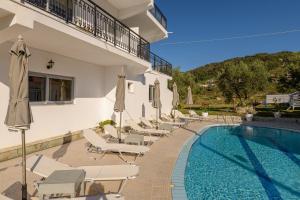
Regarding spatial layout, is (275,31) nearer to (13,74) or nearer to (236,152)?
A: (236,152)

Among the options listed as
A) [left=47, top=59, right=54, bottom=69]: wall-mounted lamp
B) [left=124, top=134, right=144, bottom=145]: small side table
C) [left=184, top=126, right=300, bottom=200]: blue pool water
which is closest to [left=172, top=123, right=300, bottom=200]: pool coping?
[left=184, top=126, right=300, bottom=200]: blue pool water

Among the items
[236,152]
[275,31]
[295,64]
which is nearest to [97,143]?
[236,152]

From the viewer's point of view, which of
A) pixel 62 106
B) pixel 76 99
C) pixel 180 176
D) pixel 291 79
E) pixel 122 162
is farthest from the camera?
pixel 291 79

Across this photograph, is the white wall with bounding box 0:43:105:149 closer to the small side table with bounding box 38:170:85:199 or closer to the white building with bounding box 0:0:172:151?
the white building with bounding box 0:0:172:151

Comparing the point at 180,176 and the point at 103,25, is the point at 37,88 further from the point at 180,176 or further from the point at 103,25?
the point at 180,176

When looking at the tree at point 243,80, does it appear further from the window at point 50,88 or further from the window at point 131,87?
the window at point 50,88

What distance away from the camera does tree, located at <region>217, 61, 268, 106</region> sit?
91.0 feet

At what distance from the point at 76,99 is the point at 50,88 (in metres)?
1.74

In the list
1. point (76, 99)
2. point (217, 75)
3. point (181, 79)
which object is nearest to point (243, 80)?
point (217, 75)

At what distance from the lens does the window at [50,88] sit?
361 inches

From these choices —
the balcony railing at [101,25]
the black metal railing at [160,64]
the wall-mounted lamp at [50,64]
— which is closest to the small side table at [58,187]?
the balcony railing at [101,25]

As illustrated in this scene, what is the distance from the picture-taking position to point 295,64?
93.5 ft

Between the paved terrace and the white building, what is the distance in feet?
4.89

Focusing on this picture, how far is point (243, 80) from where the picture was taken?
91.2 ft
